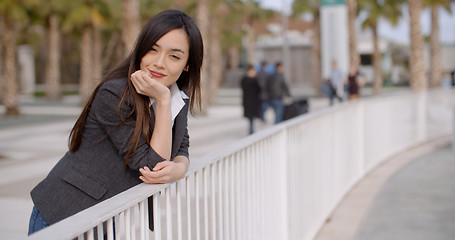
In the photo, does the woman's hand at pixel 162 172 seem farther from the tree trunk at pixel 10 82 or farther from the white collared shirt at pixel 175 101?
the tree trunk at pixel 10 82

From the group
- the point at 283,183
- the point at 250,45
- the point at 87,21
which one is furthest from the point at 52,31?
the point at 283,183

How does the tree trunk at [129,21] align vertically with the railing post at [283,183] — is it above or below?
above

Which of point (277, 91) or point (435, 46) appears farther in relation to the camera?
point (435, 46)

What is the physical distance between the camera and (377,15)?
33219mm

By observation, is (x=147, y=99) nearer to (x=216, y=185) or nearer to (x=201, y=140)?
(x=216, y=185)

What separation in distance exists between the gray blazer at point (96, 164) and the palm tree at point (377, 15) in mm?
31358

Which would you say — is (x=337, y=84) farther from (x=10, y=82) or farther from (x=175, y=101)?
(x=175, y=101)

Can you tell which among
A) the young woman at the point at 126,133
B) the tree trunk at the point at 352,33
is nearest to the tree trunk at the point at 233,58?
the tree trunk at the point at 352,33

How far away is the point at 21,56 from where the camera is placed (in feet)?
142

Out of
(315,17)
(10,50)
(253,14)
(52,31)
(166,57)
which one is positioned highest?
(253,14)

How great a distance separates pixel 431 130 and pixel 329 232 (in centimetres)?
855

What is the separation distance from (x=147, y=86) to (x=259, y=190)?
1.54m

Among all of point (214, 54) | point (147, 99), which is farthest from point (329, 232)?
point (214, 54)

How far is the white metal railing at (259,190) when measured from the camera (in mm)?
1945
